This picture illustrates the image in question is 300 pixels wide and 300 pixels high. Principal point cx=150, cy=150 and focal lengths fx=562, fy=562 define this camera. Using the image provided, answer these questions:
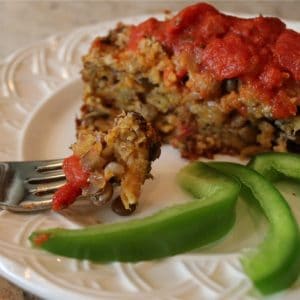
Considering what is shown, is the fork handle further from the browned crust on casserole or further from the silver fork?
the browned crust on casserole

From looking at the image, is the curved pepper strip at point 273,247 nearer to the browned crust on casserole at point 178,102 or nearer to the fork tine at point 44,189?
the browned crust on casserole at point 178,102

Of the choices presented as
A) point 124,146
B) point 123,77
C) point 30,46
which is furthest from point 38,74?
point 124,146

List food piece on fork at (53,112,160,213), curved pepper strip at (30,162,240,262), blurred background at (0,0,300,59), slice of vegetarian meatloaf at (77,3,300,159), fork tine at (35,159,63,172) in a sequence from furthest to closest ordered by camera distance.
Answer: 1. blurred background at (0,0,300,59)
2. slice of vegetarian meatloaf at (77,3,300,159)
3. fork tine at (35,159,63,172)
4. food piece on fork at (53,112,160,213)
5. curved pepper strip at (30,162,240,262)

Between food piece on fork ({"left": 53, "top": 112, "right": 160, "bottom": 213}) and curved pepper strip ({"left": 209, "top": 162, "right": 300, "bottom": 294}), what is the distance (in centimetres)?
40

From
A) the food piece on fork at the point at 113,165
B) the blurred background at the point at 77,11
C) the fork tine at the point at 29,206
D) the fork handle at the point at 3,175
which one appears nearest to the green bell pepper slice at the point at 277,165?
the food piece on fork at the point at 113,165

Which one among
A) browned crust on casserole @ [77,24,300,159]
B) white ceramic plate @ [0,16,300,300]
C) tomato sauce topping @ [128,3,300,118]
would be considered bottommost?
white ceramic plate @ [0,16,300,300]

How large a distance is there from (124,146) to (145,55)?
58 cm

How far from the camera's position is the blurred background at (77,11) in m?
3.98

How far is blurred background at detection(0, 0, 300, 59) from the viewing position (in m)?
3.98

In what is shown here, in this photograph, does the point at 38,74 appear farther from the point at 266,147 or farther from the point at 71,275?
the point at 71,275

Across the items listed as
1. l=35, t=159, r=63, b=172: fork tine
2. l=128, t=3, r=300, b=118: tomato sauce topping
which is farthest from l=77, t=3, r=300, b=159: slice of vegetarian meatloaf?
l=35, t=159, r=63, b=172: fork tine

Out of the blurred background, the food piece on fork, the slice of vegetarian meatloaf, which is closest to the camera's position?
the food piece on fork

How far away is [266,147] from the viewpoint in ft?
7.86

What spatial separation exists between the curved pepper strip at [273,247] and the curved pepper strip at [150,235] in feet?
0.45
